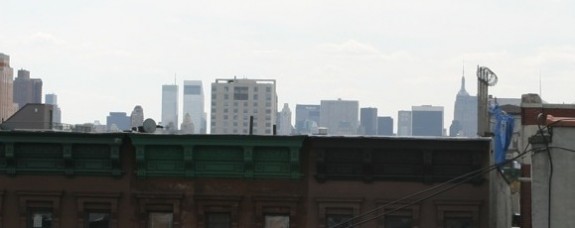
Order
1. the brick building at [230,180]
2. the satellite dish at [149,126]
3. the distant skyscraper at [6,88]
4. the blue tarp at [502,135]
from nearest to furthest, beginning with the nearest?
1. the blue tarp at [502,135]
2. the brick building at [230,180]
3. the satellite dish at [149,126]
4. the distant skyscraper at [6,88]

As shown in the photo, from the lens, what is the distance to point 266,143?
26.9 m

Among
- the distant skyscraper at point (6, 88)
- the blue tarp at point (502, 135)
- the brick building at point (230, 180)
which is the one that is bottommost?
the brick building at point (230, 180)

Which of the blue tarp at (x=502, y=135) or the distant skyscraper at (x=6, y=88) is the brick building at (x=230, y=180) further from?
the distant skyscraper at (x=6, y=88)

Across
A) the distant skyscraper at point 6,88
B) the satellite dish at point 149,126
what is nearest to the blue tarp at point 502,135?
the satellite dish at point 149,126

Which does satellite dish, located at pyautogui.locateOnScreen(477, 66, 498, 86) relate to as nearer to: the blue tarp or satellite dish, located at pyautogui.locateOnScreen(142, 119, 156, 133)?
the blue tarp

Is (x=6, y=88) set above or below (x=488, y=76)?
above

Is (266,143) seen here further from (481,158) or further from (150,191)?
(481,158)

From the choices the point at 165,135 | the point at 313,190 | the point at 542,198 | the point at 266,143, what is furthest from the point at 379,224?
the point at 542,198

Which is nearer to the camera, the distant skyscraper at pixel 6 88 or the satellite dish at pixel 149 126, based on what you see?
the satellite dish at pixel 149 126

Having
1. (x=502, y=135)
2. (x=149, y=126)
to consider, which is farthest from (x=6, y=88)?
(x=502, y=135)

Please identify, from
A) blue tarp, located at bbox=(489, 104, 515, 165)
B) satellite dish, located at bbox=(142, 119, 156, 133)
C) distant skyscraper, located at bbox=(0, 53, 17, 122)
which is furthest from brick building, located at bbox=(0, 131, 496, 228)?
distant skyscraper, located at bbox=(0, 53, 17, 122)

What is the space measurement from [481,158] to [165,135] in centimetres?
875

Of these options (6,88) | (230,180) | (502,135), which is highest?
(6,88)

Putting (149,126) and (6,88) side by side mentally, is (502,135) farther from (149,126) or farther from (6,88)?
(6,88)
